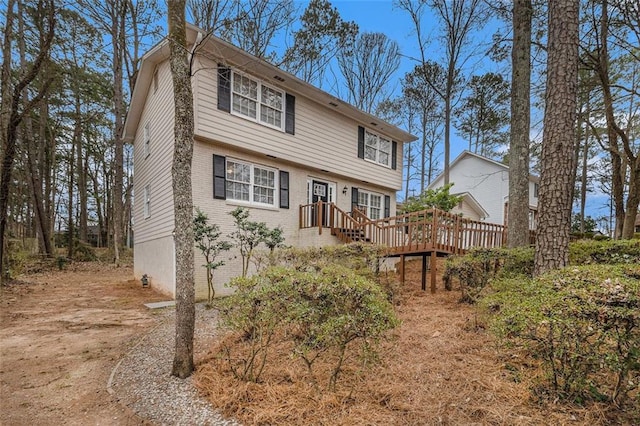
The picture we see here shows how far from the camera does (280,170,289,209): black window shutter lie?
32.3 feet

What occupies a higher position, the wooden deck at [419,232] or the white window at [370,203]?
the white window at [370,203]

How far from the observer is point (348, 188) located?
12219mm

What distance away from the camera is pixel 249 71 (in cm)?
874

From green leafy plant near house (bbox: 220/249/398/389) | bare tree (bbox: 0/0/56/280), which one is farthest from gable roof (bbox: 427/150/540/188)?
bare tree (bbox: 0/0/56/280)

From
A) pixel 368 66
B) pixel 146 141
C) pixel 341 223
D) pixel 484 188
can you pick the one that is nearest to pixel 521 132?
pixel 341 223

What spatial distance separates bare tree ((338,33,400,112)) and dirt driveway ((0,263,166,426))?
16435 mm

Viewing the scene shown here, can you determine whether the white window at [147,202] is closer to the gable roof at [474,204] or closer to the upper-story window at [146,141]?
the upper-story window at [146,141]

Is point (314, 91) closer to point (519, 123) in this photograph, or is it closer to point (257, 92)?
point (257, 92)

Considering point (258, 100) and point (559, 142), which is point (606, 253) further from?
point (258, 100)

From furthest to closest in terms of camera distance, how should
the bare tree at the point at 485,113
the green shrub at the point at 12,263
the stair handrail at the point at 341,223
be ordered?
1. the bare tree at the point at 485,113
2. the stair handrail at the point at 341,223
3. the green shrub at the point at 12,263

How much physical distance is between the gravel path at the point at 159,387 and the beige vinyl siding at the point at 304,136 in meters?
5.21

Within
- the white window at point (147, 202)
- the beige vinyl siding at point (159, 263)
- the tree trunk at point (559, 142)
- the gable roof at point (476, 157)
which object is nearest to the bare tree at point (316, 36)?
the white window at point (147, 202)

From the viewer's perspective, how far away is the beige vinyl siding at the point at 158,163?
8789mm

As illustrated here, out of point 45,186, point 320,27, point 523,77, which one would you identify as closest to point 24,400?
point 523,77
